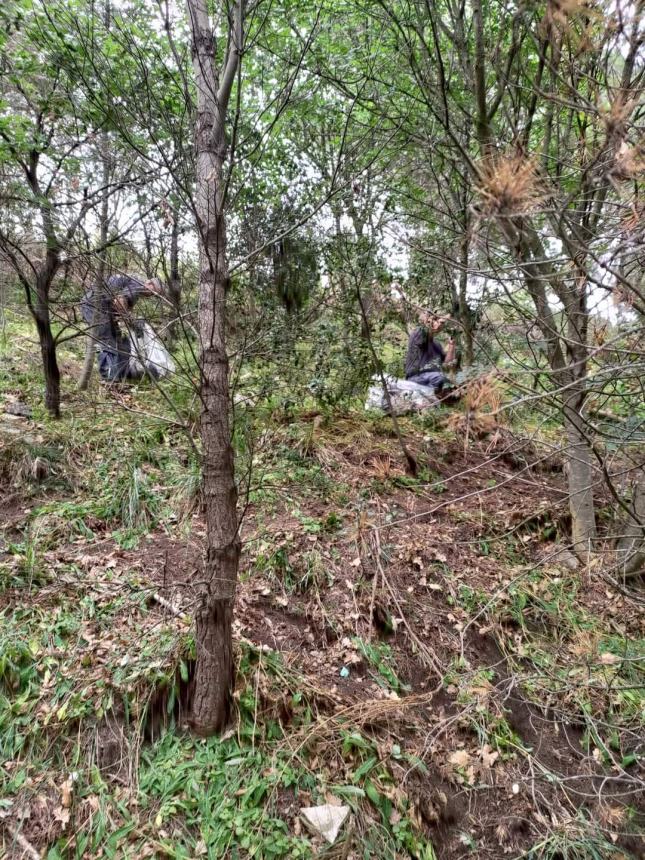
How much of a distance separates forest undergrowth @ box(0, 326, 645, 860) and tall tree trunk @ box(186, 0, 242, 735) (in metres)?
0.16

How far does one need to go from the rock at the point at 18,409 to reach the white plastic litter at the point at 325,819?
3817 mm

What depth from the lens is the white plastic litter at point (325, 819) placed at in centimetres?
186

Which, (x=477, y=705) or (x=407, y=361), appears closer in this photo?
(x=477, y=705)

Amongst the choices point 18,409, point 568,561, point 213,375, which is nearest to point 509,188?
point 213,375

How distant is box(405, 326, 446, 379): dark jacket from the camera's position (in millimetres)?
5031

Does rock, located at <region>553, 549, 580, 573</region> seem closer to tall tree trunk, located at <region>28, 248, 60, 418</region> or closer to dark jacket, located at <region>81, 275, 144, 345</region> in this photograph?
dark jacket, located at <region>81, 275, 144, 345</region>

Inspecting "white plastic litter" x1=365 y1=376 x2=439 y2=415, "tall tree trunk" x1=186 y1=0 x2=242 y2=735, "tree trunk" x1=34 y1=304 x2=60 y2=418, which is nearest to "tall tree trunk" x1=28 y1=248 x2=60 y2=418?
"tree trunk" x1=34 y1=304 x2=60 y2=418

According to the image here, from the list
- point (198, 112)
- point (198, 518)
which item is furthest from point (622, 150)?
point (198, 518)

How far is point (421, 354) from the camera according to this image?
5160 millimetres

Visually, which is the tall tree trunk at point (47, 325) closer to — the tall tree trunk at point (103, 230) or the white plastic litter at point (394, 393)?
the tall tree trunk at point (103, 230)

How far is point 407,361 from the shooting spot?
5.21 meters

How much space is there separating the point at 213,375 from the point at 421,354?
3759 mm

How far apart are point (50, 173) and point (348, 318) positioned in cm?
283

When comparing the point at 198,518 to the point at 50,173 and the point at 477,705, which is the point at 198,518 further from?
the point at 50,173
